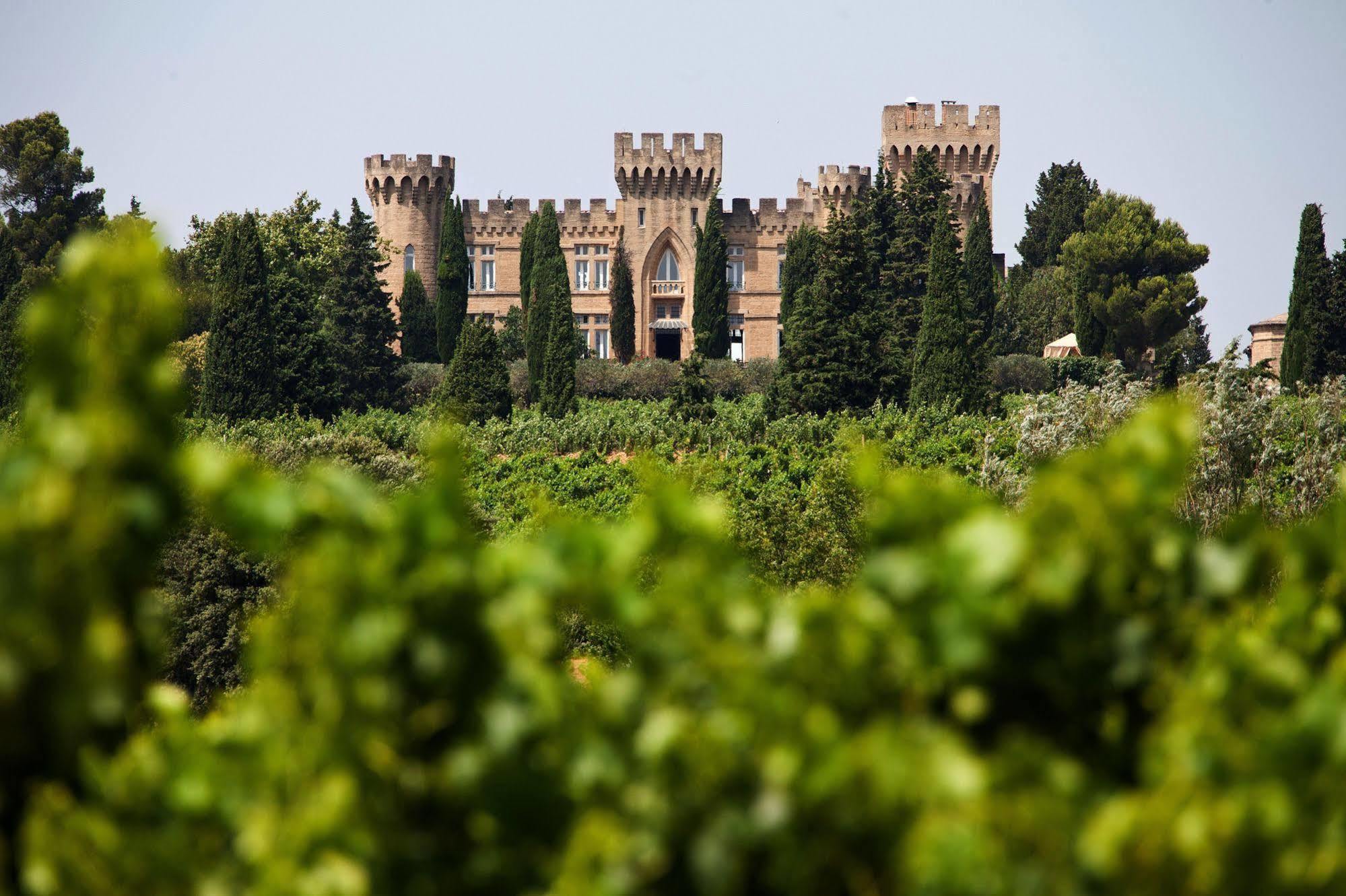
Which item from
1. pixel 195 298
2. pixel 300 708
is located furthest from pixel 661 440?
pixel 300 708

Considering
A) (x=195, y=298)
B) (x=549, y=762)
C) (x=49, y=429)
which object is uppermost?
(x=195, y=298)

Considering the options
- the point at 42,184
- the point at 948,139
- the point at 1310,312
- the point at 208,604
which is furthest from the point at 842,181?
the point at 208,604

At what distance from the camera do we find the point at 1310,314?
37.2 metres

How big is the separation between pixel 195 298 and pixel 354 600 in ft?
124

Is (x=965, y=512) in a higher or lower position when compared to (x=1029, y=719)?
higher

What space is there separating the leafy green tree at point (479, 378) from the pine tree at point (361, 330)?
5978 millimetres

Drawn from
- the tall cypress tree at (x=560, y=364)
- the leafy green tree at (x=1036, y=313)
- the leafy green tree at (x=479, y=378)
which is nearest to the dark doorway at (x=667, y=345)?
the leafy green tree at (x=1036, y=313)

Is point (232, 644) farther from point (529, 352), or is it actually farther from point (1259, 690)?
point (529, 352)

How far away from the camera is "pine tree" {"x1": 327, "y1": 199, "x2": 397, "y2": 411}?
3869 centimetres

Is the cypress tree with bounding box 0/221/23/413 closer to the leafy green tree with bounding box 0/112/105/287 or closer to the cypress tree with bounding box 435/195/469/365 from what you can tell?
the leafy green tree with bounding box 0/112/105/287

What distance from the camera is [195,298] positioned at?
3812 cm

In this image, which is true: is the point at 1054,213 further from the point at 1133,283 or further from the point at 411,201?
the point at 411,201

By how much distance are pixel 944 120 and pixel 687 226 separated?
9.41 m

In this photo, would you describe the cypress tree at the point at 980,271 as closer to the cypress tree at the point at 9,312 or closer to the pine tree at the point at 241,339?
the pine tree at the point at 241,339
